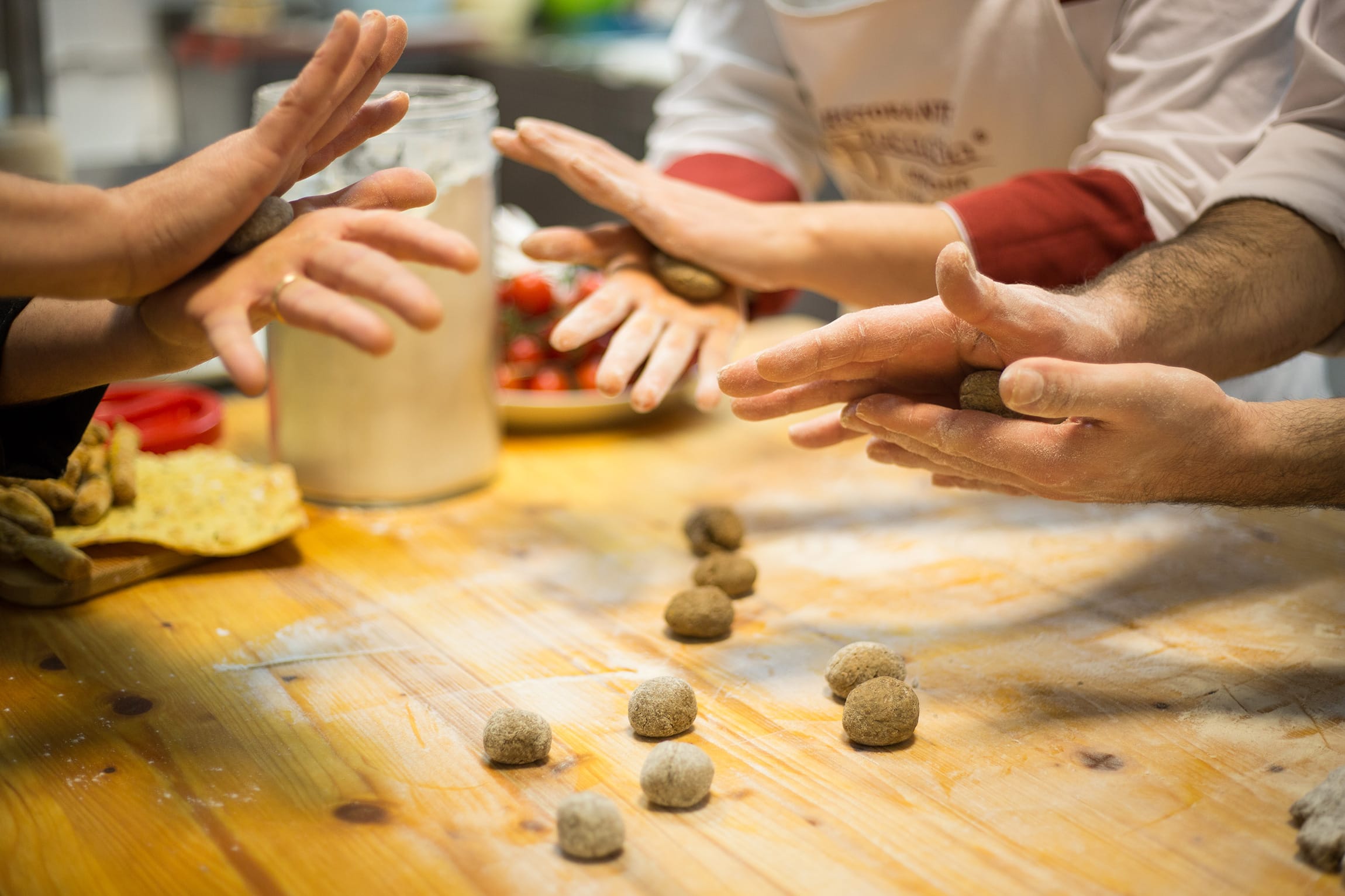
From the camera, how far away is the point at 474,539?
4.40 feet

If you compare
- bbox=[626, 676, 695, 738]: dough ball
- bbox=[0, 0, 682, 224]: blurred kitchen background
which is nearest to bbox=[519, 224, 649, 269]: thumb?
bbox=[626, 676, 695, 738]: dough ball

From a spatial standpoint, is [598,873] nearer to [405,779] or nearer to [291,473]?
[405,779]

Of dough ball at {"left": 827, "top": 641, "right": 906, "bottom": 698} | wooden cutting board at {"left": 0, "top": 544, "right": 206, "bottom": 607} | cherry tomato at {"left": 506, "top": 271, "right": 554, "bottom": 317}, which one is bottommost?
wooden cutting board at {"left": 0, "top": 544, "right": 206, "bottom": 607}

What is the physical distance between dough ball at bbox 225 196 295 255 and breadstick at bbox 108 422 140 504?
0.50 metres

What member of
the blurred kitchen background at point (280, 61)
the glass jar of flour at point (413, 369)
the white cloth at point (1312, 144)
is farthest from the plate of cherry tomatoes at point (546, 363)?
the blurred kitchen background at point (280, 61)

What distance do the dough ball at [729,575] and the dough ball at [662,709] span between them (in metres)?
0.25

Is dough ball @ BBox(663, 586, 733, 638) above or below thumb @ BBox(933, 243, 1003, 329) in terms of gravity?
below

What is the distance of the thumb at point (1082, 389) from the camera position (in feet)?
2.79

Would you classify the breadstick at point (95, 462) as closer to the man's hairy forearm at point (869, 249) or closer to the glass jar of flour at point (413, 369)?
the glass jar of flour at point (413, 369)

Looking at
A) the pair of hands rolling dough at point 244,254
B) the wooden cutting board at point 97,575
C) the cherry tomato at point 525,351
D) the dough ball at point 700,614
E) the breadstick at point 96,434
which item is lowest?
the wooden cutting board at point 97,575

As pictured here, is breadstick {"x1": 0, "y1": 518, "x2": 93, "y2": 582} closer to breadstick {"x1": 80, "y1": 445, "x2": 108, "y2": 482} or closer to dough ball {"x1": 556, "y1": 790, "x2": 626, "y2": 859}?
breadstick {"x1": 80, "y1": 445, "x2": 108, "y2": 482}

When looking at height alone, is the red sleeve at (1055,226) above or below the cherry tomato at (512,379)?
above

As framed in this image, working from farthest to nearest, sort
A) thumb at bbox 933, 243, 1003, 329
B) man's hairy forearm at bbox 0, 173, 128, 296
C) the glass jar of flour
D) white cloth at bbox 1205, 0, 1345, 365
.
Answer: the glass jar of flour, white cloth at bbox 1205, 0, 1345, 365, thumb at bbox 933, 243, 1003, 329, man's hairy forearm at bbox 0, 173, 128, 296

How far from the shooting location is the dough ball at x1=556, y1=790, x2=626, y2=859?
78 cm
